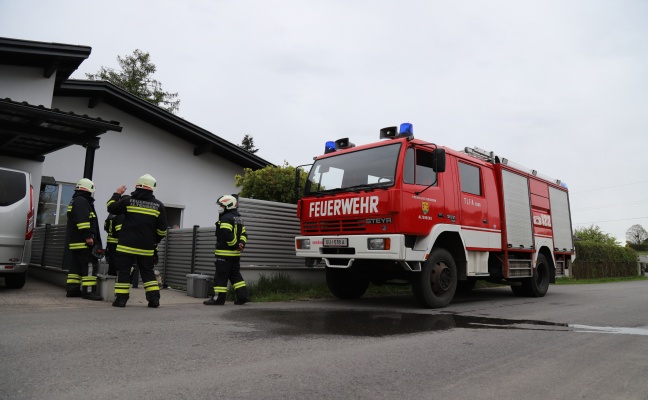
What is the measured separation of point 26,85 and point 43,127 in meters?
2.94

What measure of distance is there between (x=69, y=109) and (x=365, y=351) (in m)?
12.1

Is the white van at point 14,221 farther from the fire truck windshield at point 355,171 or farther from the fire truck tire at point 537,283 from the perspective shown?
the fire truck tire at point 537,283

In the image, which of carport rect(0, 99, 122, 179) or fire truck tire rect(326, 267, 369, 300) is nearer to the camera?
carport rect(0, 99, 122, 179)

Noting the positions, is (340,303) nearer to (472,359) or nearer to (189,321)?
(189,321)

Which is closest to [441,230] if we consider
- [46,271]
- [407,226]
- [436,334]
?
[407,226]

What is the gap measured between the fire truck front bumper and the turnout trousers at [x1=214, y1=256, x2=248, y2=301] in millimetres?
1226

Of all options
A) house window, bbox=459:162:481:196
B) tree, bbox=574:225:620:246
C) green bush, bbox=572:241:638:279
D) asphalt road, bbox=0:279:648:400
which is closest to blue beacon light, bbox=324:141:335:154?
house window, bbox=459:162:481:196

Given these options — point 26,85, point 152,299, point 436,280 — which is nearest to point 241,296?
point 152,299

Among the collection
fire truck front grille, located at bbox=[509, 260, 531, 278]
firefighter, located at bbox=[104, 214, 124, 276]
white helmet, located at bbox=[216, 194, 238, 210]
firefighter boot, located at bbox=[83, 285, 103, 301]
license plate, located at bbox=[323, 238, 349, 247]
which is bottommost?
firefighter boot, located at bbox=[83, 285, 103, 301]

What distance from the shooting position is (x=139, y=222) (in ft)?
22.2

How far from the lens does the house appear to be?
8.85 m

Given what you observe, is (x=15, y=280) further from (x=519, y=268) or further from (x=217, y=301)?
(x=519, y=268)

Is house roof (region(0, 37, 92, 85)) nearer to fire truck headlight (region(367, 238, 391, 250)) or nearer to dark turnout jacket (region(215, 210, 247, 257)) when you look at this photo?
dark turnout jacket (region(215, 210, 247, 257))

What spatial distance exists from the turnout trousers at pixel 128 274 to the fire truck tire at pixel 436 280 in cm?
414
